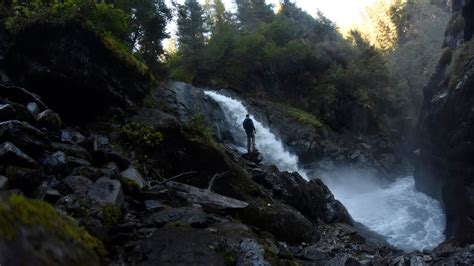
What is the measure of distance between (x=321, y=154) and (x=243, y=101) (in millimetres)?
6403

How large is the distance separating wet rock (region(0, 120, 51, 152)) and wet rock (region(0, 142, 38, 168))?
0.34 m

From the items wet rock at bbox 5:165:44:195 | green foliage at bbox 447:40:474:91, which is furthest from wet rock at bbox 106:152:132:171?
green foliage at bbox 447:40:474:91

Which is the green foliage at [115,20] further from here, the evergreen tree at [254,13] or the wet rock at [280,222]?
the evergreen tree at [254,13]

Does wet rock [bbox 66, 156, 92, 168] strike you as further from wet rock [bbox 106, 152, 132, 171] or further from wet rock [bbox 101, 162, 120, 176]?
wet rock [bbox 106, 152, 132, 171]

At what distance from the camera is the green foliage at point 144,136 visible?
1060cm

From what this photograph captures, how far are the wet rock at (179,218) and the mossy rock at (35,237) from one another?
3.50m

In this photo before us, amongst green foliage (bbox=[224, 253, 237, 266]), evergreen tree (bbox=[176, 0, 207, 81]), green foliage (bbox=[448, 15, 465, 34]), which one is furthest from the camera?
evergreen tree (bbox=[176, 0, 207, 81])

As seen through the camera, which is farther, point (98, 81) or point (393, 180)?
point (393, 180)

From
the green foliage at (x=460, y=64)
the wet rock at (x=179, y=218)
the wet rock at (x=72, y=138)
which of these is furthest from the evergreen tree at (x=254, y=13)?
the wet rock at (x=179, y=218)

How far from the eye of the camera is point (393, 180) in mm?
31594

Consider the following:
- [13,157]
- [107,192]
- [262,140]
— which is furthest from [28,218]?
[262,140]

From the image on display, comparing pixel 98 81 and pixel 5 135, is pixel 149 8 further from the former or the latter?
pixel 5 135

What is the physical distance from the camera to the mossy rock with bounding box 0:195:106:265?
2596 mm

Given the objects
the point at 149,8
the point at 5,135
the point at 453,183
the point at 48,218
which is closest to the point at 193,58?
the point at 149,8
